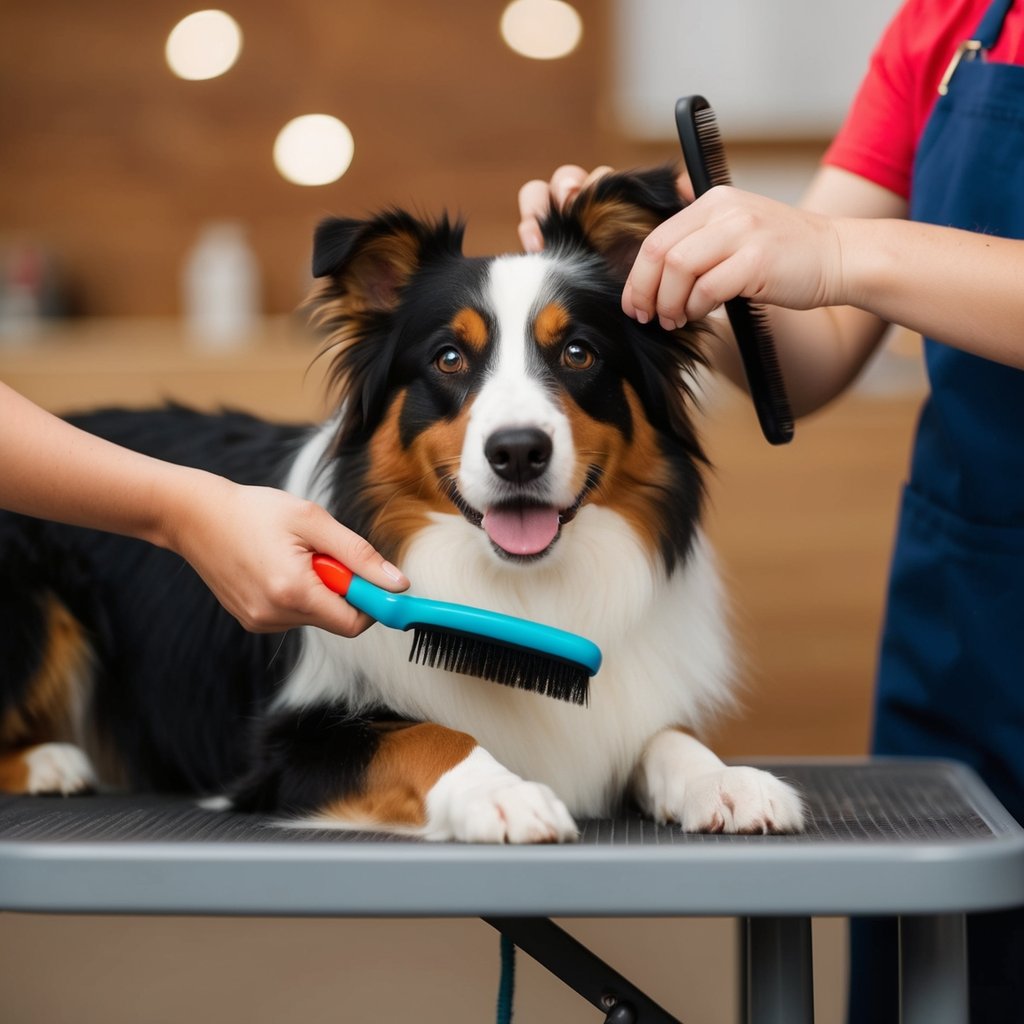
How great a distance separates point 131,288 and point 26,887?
361cm

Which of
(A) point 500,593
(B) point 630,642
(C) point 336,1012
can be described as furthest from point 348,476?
(C) point 336,1012

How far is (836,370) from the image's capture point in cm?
169

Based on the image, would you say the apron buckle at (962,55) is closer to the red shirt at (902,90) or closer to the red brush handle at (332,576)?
the red shirt at (902,90)

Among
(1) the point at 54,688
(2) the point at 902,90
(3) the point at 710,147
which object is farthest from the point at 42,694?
(2) the point at 902,90

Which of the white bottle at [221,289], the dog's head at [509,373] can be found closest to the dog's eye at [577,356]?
the dog's head at [509,373]

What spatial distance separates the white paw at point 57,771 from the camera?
5.24ft

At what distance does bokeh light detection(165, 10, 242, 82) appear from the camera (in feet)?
13.6

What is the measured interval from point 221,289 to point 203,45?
0.81 m

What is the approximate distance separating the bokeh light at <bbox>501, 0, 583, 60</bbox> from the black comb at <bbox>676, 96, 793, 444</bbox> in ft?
9.82

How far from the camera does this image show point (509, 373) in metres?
1.45

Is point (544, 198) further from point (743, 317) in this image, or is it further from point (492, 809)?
point (492, 809)

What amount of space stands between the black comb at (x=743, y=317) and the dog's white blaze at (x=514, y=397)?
0.67 ft

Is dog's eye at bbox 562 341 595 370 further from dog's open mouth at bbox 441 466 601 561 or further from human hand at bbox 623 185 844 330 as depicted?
human hand at bbox 623 185 844 330

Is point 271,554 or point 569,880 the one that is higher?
point 271,554
